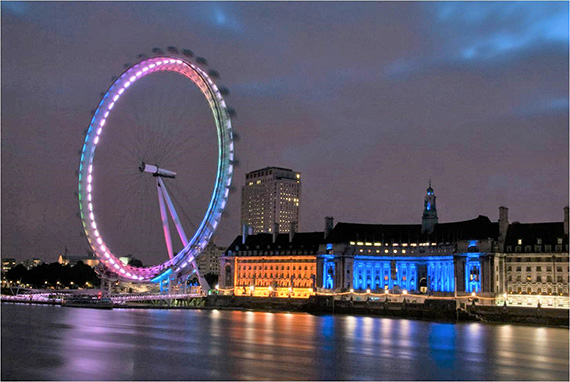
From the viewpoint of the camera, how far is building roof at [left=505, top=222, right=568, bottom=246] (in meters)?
102

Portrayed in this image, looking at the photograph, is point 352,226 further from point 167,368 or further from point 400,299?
point 167,368

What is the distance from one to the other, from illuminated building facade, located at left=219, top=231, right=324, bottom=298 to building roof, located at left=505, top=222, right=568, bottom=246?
33.9 meters

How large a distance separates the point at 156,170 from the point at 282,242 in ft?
183

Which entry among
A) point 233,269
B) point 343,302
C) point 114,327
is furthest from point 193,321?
point 233,269

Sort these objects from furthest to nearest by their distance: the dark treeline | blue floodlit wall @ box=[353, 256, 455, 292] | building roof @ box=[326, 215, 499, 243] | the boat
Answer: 1. the dark treeline
2. blue floodlit wall @ box=[353, 256, 455, 292]
3. building roof @ box=[326, 215, 499, 243]
4. the boat

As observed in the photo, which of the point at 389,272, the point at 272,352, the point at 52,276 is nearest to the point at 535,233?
the point at 389,272

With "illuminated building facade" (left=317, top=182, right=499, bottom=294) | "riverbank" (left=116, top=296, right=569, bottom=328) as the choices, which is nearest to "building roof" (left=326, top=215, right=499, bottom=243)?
"illuminated building facade" (left=317, top=182, right=499, bottom=294)

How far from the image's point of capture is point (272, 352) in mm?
49594

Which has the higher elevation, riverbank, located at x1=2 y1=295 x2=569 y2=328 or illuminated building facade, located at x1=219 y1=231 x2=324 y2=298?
illuminated building facade, located at x1=219 y1=231 x2=324 y2=298

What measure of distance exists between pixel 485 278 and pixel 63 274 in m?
95.5

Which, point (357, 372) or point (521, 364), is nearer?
point (357, 372)

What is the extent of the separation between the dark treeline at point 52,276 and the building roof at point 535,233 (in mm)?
97860

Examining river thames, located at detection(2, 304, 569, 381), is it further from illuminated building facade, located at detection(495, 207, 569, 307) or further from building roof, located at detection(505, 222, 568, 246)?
building roof, located at detection(505, 222, 568, 246)

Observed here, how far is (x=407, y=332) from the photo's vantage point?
6881 cm
